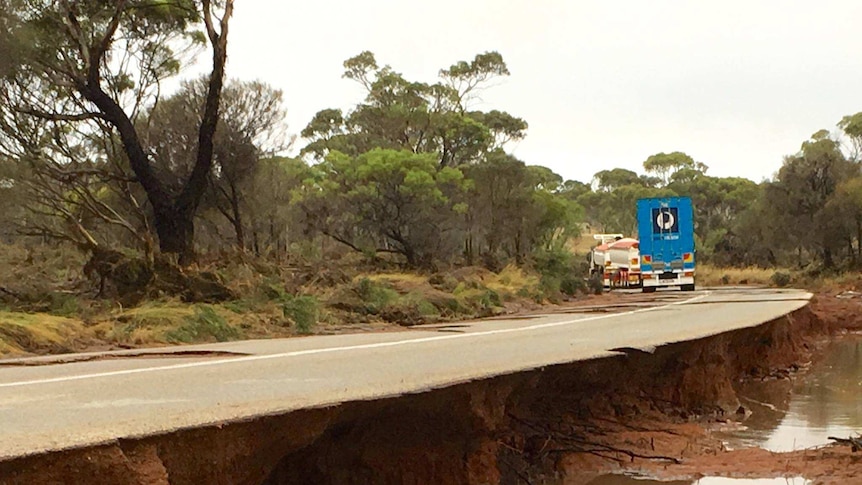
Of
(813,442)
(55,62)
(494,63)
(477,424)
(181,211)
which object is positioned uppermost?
(494,63)

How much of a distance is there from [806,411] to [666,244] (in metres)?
21.1

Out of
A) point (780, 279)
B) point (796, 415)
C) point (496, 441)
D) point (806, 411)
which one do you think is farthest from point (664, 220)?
point (496, 441)

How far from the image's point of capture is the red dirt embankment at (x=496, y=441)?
4.11 metres

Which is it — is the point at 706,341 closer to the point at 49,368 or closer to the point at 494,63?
the point at 49,368

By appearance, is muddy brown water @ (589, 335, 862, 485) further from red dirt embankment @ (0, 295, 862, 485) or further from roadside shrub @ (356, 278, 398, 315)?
roadside shrub @ (356, 278, 398, 315)

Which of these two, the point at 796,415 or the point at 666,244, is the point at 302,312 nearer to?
the point at 796,415

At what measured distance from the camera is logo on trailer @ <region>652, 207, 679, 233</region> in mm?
30953

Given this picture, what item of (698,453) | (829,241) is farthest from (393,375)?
(829,241)

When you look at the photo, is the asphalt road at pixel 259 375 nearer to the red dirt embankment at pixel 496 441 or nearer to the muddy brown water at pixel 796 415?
the red dirt embankment at pixel 496 441

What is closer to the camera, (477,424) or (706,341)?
(477,424)

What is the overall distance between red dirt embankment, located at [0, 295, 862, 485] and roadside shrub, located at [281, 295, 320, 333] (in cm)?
794

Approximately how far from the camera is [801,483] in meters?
5.96

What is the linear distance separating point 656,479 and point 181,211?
15811 millimetres

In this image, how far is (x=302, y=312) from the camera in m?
16.1
